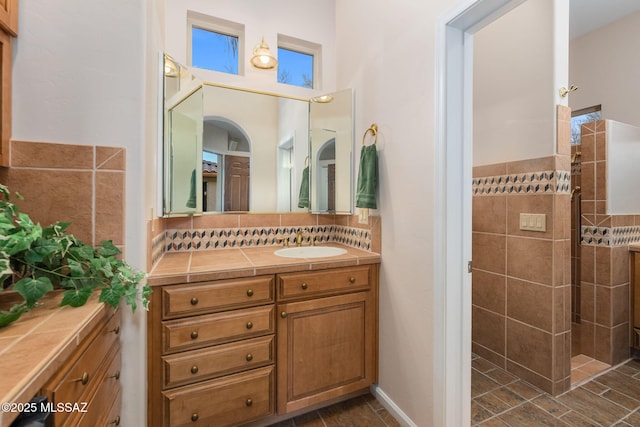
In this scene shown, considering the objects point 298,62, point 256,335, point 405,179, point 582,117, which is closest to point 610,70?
point 582,117

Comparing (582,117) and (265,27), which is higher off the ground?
(265,27)

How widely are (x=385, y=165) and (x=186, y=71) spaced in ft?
4.52

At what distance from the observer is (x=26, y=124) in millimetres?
1082

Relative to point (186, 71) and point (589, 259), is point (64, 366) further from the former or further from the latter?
point (589, 259)

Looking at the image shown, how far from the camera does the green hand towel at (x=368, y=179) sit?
69.5 inches

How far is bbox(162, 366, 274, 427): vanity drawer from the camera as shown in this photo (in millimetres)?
1326

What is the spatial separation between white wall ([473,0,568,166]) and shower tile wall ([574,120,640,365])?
28.5 inches

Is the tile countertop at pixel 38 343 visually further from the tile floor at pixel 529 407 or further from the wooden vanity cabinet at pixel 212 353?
the tile floor at pixel 529 407

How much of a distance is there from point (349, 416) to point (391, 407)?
25 centimetres

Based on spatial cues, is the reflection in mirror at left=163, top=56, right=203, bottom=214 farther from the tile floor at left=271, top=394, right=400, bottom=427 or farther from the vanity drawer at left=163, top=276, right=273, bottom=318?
the tile floor at left=271, top=394, right=400, bottom=427

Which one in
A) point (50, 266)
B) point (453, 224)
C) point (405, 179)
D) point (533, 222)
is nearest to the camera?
point (50, 266)

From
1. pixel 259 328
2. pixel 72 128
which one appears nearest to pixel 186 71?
pixel 72 128

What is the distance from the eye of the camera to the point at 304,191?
232 cm

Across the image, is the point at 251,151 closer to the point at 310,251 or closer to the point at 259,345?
the point at 310,251
